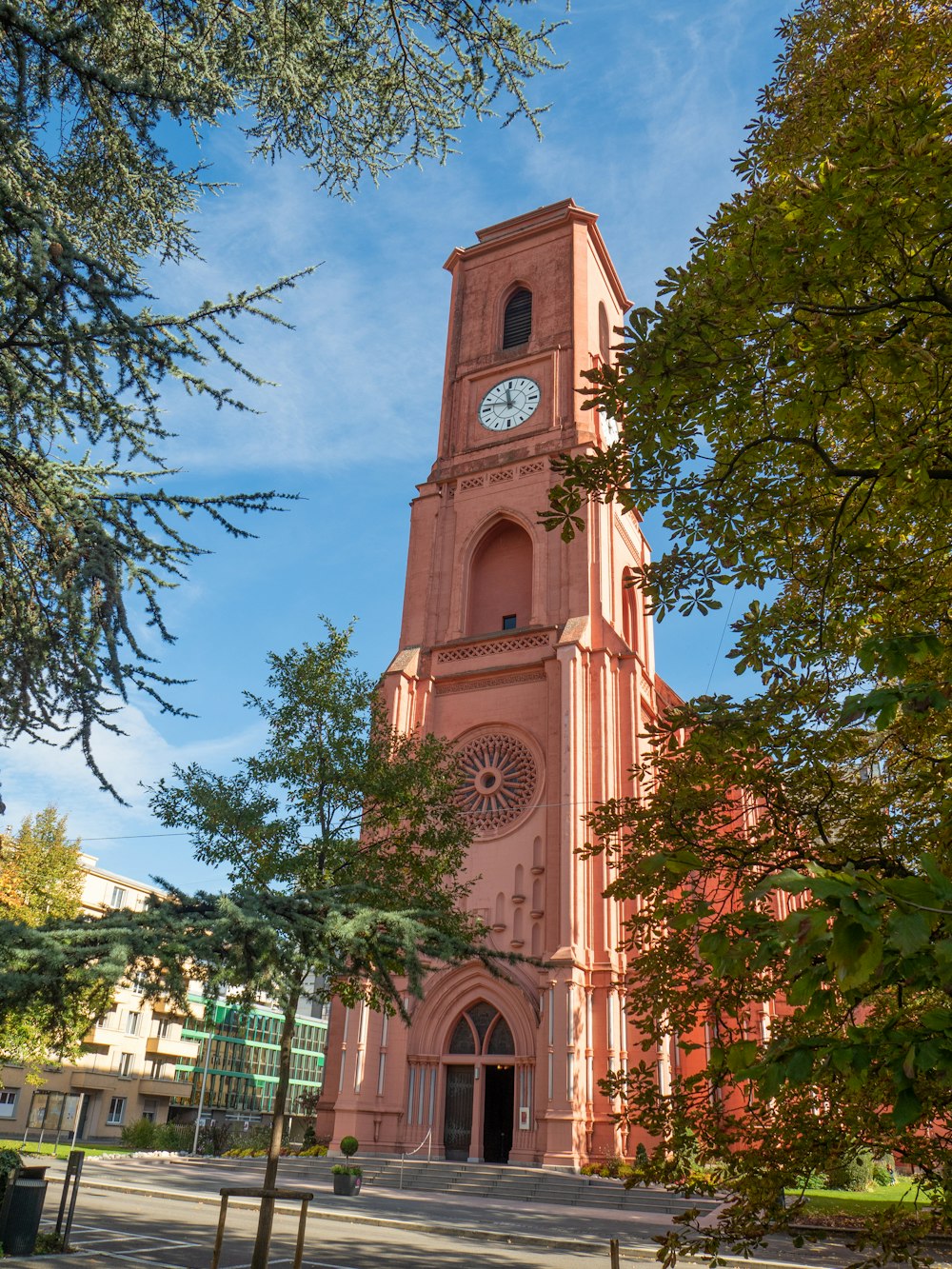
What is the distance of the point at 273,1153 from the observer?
10.5 metres

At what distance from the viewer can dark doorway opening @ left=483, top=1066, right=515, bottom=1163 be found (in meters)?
26.4

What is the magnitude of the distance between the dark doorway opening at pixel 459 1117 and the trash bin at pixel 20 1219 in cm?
1811

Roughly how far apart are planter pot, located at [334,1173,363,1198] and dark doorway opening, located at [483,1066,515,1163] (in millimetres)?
7173

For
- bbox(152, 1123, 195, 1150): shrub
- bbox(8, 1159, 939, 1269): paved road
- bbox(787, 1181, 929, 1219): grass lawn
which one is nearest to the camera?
bbox(8, 1159, 939, 1269): paved road

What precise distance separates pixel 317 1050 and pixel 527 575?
199ft

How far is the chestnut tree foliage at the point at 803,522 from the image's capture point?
194 inches

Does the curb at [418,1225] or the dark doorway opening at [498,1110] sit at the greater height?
the dark doorway opening at [498,1110]

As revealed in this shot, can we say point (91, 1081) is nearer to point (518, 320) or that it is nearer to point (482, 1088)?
point (482, 1088)

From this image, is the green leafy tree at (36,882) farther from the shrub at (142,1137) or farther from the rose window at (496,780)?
the rose window at (496,780)

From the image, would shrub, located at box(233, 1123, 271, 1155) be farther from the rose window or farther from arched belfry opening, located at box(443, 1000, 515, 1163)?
the rose window

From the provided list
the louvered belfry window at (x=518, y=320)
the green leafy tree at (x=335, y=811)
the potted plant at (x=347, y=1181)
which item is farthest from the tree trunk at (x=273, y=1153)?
the louvered belfry window at (x=518, y=320)

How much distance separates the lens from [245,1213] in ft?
53.1

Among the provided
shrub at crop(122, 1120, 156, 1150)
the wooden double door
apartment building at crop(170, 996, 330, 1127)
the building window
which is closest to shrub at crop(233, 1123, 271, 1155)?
shrub at crop(122, 1120, 156, 1150)

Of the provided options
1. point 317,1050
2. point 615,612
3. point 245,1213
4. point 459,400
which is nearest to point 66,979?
point 245,1213
